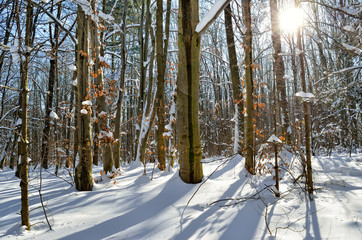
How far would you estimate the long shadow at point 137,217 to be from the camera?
2207 millimetres

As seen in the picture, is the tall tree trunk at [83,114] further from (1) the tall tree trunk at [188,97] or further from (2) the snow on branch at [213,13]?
(2) the snow on branch at [213,13]

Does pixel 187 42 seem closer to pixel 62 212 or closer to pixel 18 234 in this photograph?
pixel 62 212

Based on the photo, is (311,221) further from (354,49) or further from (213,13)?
(354,49)

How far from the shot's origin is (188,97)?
141 inches

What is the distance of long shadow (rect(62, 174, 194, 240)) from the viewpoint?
86.9 inches

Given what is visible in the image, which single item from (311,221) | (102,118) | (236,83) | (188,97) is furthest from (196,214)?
(236,83)

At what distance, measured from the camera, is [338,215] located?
2287 mm

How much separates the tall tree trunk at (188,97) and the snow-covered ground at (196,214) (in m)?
0.31

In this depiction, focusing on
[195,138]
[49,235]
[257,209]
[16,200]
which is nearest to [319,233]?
[257,209]

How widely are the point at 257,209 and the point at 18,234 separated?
2522mm

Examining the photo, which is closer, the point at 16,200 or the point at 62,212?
the point at 62,212

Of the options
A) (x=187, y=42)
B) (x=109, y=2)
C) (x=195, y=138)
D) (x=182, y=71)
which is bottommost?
(x=195, y=138)

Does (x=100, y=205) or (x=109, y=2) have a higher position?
(x=109, y=2)

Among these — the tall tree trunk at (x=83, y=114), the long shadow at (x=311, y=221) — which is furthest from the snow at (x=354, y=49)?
the tall tree trunk at (x=83, y=114)
